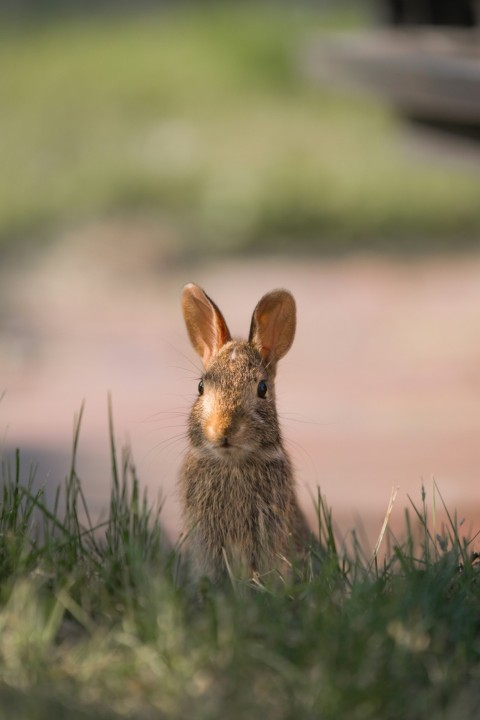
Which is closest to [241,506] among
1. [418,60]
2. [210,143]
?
[418,60]

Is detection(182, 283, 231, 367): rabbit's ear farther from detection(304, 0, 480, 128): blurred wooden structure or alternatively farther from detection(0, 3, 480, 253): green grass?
detection(0, 3, 480, 253): green grass

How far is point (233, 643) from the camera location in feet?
8.63

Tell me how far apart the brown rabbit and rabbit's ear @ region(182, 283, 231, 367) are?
0.04 ft

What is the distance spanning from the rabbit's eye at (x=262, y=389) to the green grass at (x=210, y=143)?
3.49 metres

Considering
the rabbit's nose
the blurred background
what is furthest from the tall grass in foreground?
the blurred background

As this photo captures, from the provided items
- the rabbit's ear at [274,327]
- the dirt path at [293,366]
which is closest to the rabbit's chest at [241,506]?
the rabbit's ear at [274,327]

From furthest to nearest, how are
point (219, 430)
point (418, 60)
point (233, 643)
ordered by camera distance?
point (418, 60) → point (219, 430) → point (233, 643)

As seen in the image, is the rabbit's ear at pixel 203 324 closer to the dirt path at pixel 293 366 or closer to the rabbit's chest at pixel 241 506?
the rabbit's chest at pixel 241 506

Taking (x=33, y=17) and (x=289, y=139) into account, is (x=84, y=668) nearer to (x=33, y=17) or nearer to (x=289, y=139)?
(x=289, y=139)

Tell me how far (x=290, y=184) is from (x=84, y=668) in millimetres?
7916

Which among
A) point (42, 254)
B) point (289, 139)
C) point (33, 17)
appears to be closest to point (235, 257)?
point (42, 254)

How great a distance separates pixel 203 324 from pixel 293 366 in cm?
325

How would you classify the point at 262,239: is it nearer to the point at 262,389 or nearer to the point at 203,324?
the point at 203,324

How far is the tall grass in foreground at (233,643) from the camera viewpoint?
250cm
